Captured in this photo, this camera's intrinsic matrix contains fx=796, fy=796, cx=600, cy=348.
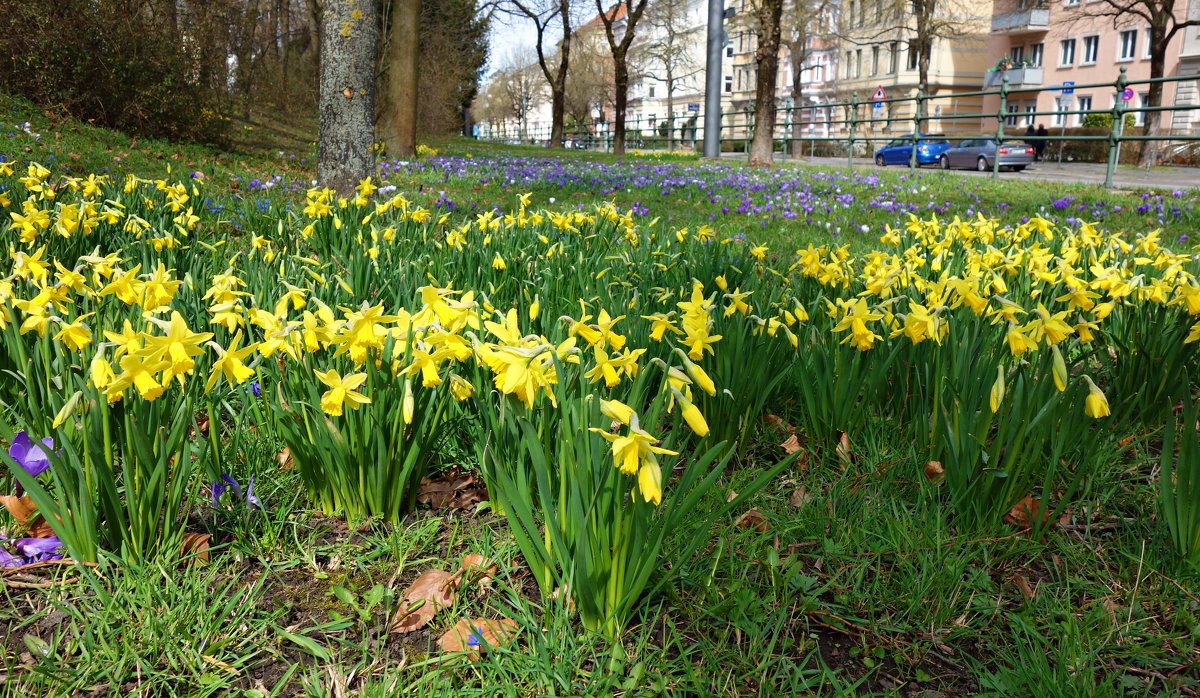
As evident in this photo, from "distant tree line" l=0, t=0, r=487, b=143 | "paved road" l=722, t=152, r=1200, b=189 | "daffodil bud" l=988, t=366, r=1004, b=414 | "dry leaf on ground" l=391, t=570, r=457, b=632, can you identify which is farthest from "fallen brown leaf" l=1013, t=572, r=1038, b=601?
"paved road" l=722, t=152, r=1200, b=189

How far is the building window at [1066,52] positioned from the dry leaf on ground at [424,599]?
45.8 meters

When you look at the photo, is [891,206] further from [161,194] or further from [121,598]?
[121,598]

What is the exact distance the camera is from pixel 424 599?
5.01 feet

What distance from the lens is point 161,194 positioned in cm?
470

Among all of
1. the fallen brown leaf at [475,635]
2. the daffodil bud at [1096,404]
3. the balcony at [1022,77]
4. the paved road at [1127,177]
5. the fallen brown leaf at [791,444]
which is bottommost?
the fallen brown leaf at [475,635]

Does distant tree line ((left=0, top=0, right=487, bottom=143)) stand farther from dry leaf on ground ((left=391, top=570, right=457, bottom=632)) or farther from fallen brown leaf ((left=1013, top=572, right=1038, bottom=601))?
fallen brown leaf ((left=1013, top=572, right=1038, bottom=601))

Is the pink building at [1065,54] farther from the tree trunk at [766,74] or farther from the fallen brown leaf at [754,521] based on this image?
the fallen brown leaf at [754,521]

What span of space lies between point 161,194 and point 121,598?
3893 mm

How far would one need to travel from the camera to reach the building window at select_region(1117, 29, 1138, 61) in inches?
1381

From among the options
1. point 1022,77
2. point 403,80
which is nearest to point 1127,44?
point 1022,77

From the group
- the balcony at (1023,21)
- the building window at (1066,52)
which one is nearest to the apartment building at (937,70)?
the balcony at (1023,21)

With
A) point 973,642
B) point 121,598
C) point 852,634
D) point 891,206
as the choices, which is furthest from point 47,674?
point 891,206

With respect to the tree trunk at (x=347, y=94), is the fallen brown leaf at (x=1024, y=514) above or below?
below

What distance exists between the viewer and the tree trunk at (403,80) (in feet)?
36.2
